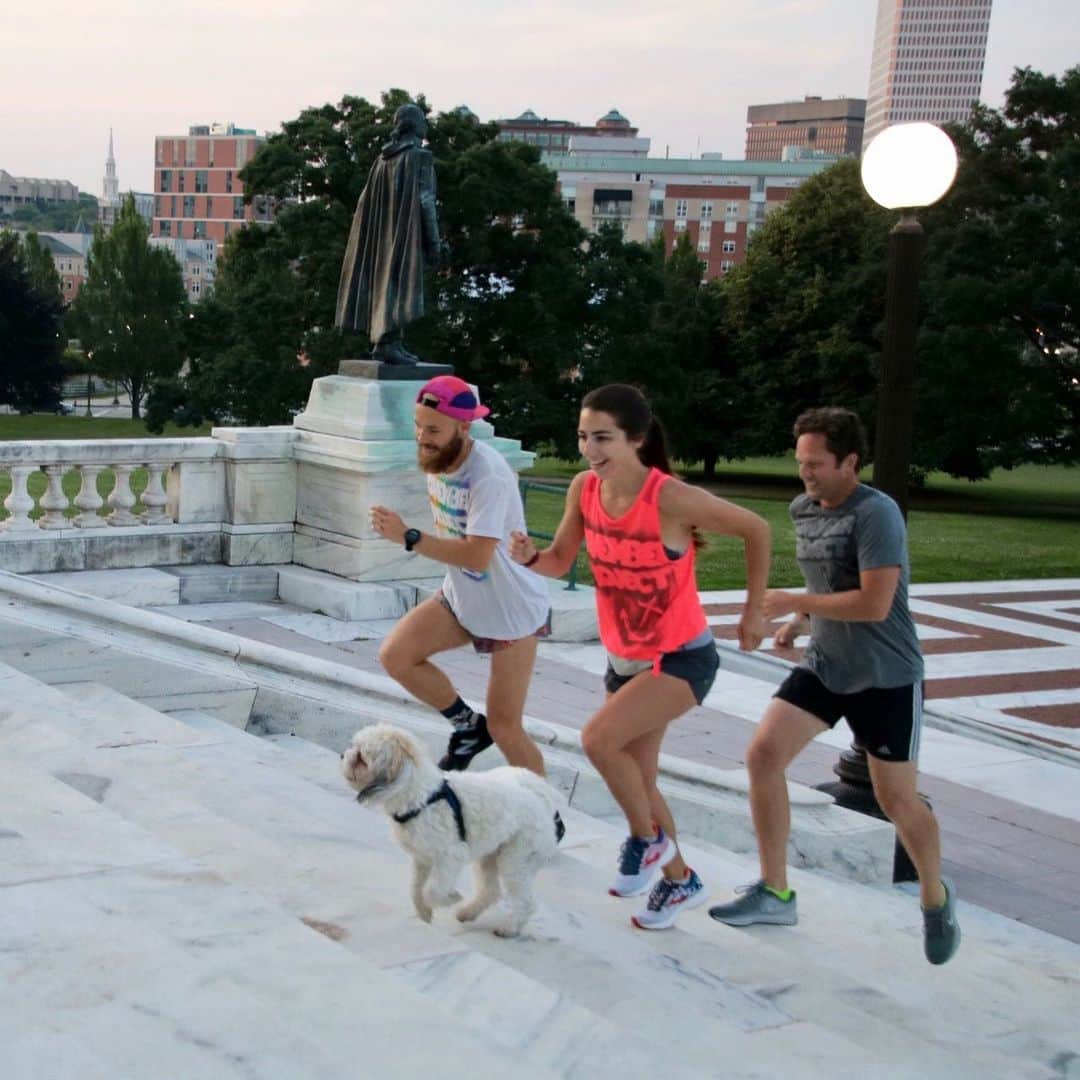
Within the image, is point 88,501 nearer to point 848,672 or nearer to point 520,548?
point 520,548

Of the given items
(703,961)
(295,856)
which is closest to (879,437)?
(703,961)

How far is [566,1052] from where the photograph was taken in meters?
2.92

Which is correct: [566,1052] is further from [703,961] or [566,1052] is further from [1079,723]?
[1079,723]

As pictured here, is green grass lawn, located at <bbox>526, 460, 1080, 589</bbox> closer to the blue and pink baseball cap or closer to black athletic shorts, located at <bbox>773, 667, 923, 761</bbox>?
black athletic shorts, located at <bbox>773, 667, 923, 761</bbox>

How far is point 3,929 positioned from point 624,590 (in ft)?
6.81

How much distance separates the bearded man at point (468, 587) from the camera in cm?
486

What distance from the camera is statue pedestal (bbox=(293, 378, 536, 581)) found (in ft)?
34.4

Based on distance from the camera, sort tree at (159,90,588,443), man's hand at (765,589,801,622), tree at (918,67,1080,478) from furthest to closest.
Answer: tree at (159,90,588,443)
tree at (918,67,1080,478)
man's hand at (765,589,801,622)

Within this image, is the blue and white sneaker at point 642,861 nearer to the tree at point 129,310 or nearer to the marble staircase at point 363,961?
the marble staircase at point 363,961

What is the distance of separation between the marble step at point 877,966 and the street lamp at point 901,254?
1.69m

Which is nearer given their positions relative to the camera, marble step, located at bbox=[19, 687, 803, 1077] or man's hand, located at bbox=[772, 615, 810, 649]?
marble step, located at bbox=[19, 687, 803, 1077]

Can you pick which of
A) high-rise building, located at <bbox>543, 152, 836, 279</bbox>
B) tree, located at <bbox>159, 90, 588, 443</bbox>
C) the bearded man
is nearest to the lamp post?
the bearded man

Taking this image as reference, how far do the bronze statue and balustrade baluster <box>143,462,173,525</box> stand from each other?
1777mm

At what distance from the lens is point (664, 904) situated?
4.59m
